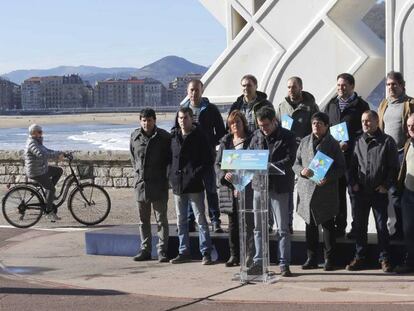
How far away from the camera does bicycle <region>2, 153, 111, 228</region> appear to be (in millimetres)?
13609

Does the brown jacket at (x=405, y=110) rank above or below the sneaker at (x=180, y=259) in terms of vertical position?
above

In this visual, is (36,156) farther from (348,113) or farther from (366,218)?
(366,218)

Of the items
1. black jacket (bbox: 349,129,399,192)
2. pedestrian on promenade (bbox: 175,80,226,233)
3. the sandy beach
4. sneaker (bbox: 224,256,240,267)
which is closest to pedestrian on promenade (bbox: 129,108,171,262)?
pedestrian on promenade (bbox: 175,80,226,233)

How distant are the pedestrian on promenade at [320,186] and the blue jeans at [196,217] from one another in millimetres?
1162

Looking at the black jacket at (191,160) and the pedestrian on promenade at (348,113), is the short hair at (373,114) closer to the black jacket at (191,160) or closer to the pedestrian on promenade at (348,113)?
the pedestrian on promenade at (348,113)

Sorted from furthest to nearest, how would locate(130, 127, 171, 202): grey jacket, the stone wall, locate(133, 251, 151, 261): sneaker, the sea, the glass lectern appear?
the sea
the stone wall
locate(133, 251, 151, 261): sneaker
locate(130, 127, 171, 202): grey jacket
the glass lectern

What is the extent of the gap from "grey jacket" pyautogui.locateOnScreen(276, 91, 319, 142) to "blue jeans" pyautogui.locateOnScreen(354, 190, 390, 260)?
3.41 ft

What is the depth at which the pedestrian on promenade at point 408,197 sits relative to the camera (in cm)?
894

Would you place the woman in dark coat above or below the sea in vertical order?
below

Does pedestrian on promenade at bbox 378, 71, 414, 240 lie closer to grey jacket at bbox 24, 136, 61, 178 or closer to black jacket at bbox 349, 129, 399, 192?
black jacket at bbox 349, 129, 399, 192

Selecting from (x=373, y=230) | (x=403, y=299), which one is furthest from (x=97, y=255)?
(x=403, y=299)

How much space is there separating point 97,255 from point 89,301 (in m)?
2.60

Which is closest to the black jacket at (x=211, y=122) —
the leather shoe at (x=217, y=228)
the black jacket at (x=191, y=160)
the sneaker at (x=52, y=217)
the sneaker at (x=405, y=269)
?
the black jacket at (x=191, y=160)

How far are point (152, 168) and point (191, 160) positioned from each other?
50 centimetres
